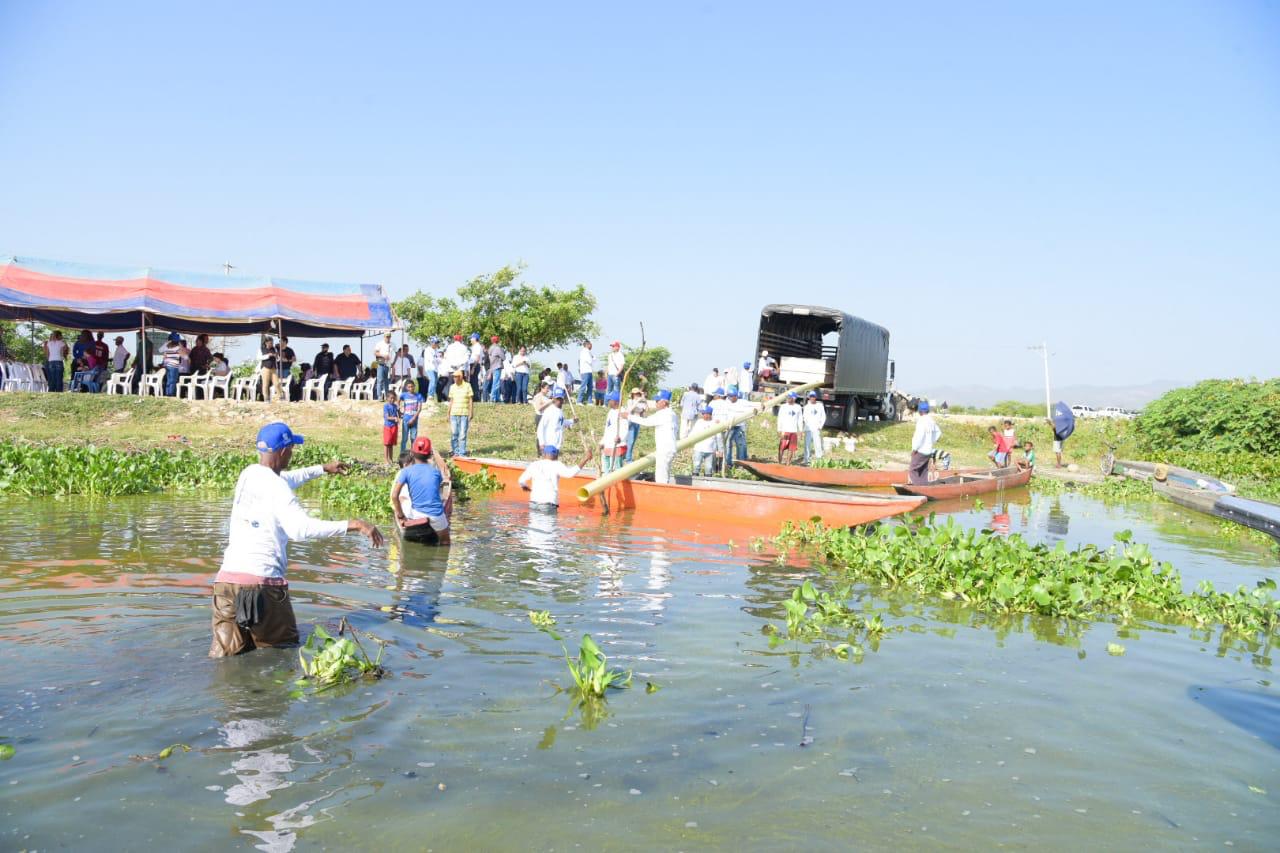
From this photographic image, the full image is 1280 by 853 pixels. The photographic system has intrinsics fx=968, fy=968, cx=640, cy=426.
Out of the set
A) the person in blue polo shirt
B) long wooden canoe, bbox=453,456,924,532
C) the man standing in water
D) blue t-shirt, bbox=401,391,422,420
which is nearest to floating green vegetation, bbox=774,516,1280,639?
long wooden canoe, bbox=453,456,924,532

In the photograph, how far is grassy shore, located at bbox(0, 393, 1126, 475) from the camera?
2042 cm

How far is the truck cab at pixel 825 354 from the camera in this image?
28.7 metres

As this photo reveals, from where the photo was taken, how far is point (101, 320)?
82.6 ft

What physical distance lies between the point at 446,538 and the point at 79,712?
5772 millimetres

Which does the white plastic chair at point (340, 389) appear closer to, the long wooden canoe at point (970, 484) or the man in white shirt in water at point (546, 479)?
the man in white shirt in water at point (546, 479)

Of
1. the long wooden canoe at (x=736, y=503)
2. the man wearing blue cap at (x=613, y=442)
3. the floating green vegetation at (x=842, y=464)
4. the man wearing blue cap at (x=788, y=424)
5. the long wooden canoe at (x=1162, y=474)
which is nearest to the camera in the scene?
the long wooden canoe at (x=736, y=503)

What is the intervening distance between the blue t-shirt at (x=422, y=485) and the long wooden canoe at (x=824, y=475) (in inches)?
377

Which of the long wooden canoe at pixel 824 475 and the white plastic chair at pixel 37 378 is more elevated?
the white plastic chair at pixel 37 378

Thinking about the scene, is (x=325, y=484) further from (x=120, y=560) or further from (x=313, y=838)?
(x=313, y=838)

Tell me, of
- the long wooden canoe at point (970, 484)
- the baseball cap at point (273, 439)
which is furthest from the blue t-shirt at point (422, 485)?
the long wooden canoe at point (970, 484)

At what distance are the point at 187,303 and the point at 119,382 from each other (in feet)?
8.46

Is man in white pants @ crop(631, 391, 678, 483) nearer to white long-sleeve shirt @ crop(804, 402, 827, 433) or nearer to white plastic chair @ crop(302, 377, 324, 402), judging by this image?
white long-sleeve shirt @ crop(804, 402, 827, 433)

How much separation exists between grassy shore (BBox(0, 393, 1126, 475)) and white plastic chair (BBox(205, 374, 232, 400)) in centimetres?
85

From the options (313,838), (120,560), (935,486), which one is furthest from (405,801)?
(935,486)
